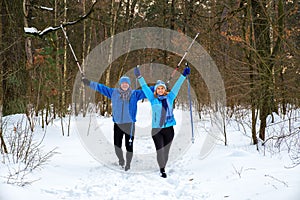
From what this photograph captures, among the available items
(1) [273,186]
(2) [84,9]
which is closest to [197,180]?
(1) [273,186]

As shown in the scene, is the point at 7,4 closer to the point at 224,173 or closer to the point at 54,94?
the point at 54,94

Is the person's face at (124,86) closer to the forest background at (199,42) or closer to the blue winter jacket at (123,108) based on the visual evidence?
the blue winter jacket at (123,108)

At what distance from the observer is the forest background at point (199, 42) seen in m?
4.56

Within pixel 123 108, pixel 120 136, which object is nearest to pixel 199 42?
pixel 123 108

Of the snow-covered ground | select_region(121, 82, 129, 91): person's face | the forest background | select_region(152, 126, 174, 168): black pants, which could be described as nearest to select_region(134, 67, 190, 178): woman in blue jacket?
select_region(152, 126, 174, 168): black pants

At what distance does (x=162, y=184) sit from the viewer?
14.6ft

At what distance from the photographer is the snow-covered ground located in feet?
11.7

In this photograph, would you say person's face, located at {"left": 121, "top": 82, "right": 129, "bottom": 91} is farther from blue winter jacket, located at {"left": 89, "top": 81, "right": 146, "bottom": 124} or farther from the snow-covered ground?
the snow-covered ground

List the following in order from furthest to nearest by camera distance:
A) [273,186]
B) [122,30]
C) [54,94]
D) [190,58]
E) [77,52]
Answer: [77,52] < [122,30] < [190,58] < [54,94] < [273,186]

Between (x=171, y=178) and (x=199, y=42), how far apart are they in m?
9.29

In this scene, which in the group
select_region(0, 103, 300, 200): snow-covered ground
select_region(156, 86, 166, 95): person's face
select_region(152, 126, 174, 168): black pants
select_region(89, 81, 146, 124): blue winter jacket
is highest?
select_region(156, 86, 166, 95): person's face

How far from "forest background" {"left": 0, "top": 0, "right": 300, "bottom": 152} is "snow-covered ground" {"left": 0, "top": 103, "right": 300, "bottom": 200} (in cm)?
97

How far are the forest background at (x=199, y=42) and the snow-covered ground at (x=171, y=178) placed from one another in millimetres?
971

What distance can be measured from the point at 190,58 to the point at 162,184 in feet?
29.9
